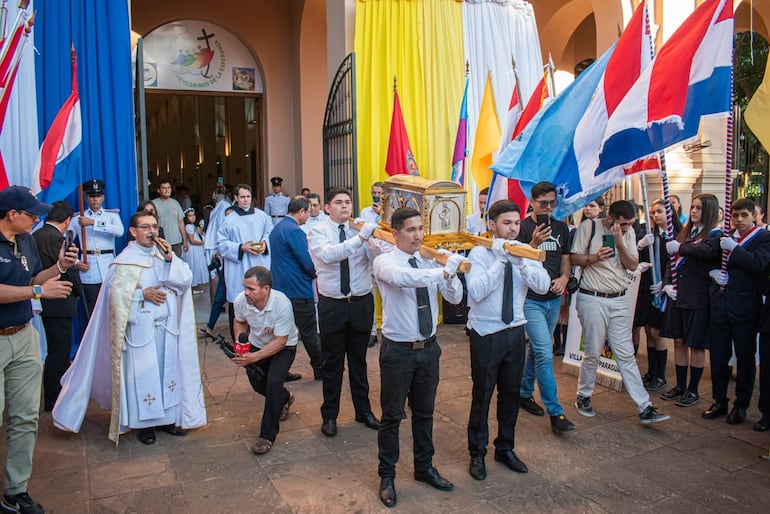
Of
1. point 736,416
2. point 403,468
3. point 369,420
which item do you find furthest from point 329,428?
point 736,416

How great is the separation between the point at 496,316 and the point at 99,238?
441 cm

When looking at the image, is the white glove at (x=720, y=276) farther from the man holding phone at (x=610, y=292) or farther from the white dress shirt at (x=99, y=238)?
the white dress shirt at (x=99, y=238)

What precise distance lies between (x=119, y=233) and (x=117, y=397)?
2416mm

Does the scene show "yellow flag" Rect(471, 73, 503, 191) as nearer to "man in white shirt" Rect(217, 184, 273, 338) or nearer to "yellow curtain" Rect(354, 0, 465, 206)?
"yellow curtain" Rect(354, 0, 465, 206)

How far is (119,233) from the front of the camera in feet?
22.7

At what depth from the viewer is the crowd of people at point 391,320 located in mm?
4094

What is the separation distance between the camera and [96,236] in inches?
270

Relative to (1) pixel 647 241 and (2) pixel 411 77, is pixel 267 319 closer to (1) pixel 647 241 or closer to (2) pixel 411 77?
(1) pixel 647 241

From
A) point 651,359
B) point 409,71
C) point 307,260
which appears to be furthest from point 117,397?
point 409,71

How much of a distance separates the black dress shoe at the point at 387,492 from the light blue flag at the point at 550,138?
8.17 feet

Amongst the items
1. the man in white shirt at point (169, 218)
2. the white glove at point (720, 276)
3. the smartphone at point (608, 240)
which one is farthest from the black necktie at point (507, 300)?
the man in white shirt at point (169, 218)

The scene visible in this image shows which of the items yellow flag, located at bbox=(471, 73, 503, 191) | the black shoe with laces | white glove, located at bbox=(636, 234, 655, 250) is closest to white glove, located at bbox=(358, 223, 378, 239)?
white glove, located at bbox=(636, 234, 655, 250)

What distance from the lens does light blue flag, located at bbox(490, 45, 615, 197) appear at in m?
5.35

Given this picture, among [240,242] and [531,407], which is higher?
[240,242]
